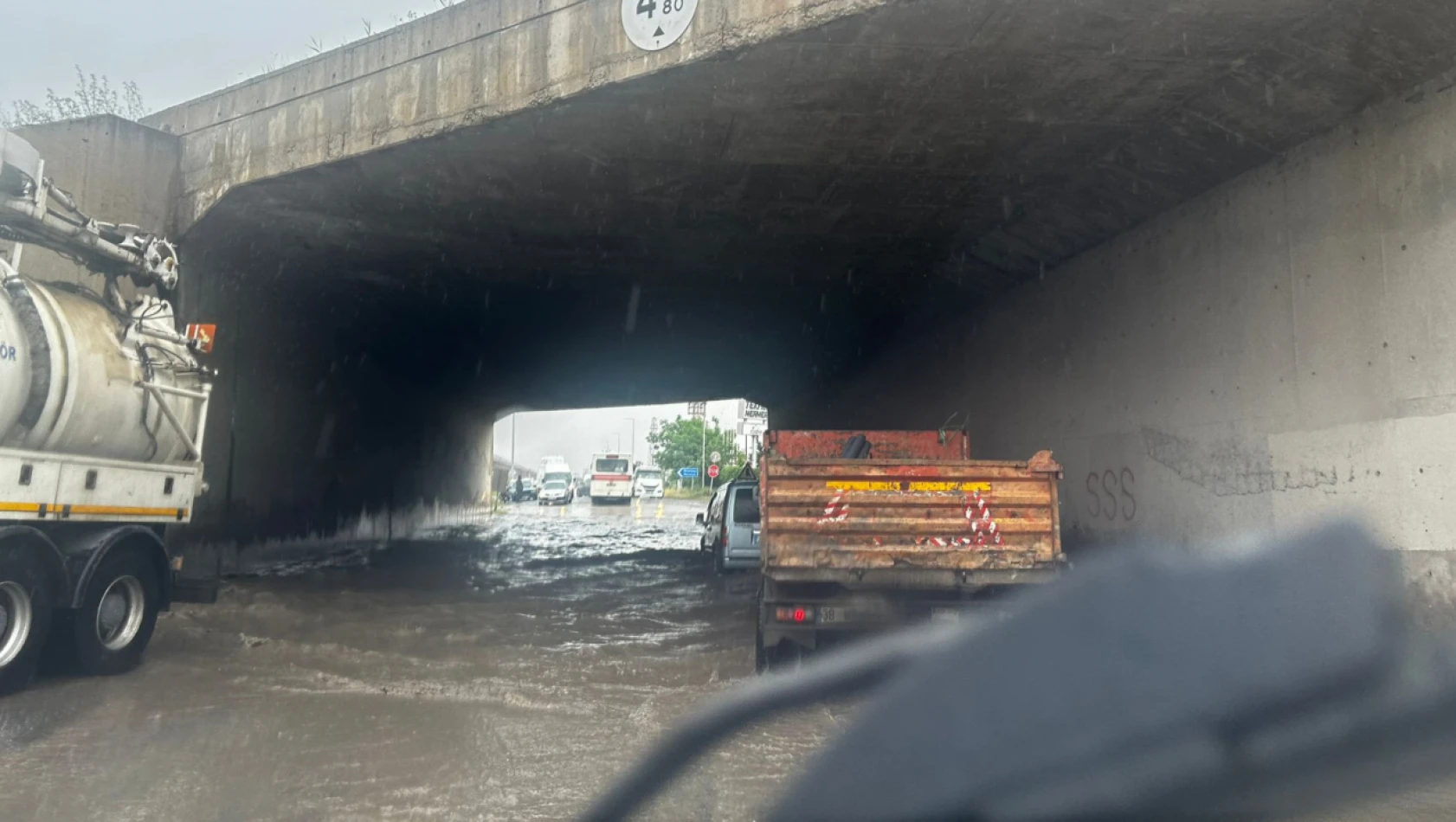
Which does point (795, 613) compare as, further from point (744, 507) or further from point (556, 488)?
point (556, 488)

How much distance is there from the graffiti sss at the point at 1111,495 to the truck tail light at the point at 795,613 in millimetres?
6356

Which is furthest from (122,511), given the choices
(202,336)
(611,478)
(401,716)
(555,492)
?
(555,492)

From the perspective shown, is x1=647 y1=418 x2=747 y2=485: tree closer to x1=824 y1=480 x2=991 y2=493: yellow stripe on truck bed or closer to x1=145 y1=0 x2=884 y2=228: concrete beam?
x1=145 y1=0 x2=884 y2=228: concrete beam

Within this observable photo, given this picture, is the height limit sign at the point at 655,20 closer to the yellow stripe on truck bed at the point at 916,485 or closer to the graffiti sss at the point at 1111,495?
the yellow stripe on truck bed at the point at 916,485

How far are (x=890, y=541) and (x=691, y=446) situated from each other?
282 feet

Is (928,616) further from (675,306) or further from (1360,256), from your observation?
(675,306)

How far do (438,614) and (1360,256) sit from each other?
1066cm

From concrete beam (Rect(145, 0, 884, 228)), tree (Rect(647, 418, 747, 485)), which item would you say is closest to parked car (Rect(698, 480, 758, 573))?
concrete beam (Rect(145, 0, 884, 228))

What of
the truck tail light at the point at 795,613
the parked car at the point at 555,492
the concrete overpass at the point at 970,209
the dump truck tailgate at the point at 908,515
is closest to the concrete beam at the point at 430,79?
the concrete overpass at the point at 970,209

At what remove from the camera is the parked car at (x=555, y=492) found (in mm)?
64188

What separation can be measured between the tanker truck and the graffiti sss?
1047 cm

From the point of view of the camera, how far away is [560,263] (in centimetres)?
1686

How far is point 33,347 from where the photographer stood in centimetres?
834

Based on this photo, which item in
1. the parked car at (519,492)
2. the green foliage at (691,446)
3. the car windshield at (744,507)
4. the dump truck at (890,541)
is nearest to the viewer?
the dump truck at (890,541)
